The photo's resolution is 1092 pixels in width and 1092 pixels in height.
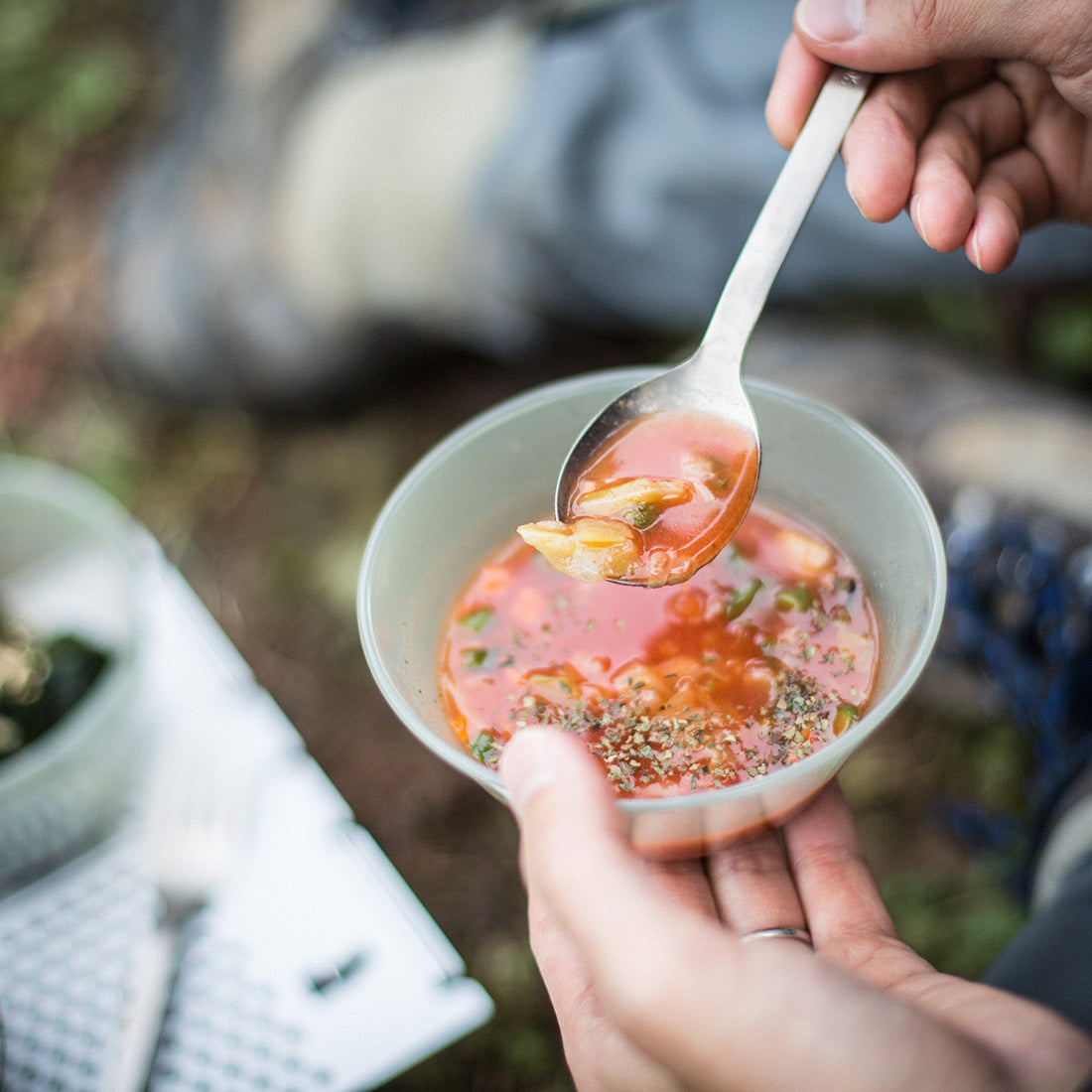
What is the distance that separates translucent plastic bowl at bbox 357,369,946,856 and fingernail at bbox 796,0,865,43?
22.2 inches

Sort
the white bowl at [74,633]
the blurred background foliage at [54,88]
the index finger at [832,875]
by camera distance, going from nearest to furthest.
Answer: the index finger at [832,875] → the white bowl at [74,633] → the blurred background foliage at [54,88]

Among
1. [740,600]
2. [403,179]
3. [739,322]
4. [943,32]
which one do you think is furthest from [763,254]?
[403,179]

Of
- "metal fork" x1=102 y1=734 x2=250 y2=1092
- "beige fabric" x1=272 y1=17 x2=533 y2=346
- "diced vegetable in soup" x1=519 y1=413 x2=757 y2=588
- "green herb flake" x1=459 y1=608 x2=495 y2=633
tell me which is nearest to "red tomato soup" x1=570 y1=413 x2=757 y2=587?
"diced vegetable in soup" x1=519 y1=413 x2=757 y2=588

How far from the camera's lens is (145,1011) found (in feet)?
5.24

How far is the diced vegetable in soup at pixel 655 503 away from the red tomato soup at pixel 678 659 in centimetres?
13

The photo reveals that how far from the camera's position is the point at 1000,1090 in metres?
0.96

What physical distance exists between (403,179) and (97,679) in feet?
6.08

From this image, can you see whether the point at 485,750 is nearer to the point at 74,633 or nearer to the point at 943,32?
the point at 74,633

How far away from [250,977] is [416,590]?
79 cm

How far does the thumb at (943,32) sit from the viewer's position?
143 cm

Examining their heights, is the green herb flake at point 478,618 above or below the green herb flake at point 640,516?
below

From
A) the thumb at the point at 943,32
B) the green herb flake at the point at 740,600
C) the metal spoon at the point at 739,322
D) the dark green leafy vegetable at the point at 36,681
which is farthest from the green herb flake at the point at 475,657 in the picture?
the thumb at the point at 943,32

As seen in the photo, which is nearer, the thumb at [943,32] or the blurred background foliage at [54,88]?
the thumb at [943,32]

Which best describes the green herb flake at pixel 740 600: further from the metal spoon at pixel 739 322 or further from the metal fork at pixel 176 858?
the metal fork at pixel 176 858
